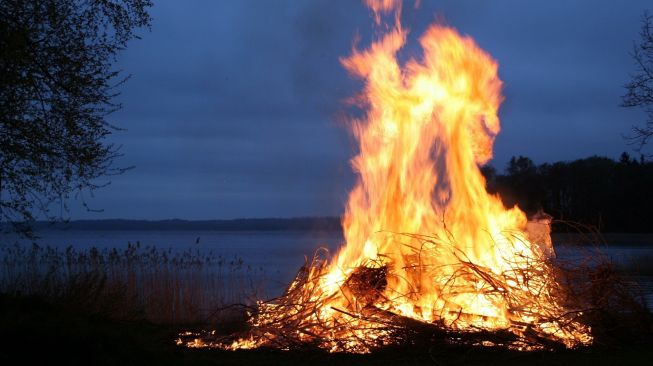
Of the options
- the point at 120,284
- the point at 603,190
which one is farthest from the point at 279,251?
the point at 120,284

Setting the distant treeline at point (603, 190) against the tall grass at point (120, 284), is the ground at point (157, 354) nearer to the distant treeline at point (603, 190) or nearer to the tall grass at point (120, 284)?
the tall grass at point (120, 284)

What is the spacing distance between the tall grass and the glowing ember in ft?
8.54

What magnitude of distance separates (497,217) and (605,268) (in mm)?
1716

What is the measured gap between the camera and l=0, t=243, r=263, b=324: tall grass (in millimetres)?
11719

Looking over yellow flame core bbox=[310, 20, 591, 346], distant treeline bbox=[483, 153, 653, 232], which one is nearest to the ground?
yellow flame core bbox=[310, 20, 591, 346]

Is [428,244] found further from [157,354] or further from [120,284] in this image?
[120,284]

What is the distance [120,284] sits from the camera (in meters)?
Answer: 12.7

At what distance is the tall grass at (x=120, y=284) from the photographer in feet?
38.4

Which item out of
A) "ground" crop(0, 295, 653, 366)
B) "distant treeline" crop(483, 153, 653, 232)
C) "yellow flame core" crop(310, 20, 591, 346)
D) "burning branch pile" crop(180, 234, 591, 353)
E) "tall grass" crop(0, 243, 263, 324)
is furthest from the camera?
"distant treeline" crop(483, 153, 653, 232)

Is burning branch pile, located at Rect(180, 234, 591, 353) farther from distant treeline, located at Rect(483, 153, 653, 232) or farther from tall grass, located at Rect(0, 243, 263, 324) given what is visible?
distant treeline, located at Rect(483, 153, 653, 232)

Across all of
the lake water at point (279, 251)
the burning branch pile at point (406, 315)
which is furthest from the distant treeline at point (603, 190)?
the burning branch pile at point (406, 315)

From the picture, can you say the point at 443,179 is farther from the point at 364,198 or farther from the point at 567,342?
the point at 567,342

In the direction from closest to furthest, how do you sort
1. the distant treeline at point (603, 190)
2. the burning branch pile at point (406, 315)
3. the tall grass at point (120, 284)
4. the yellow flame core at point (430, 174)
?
the burning branch pile at point (406, 315), the yellow flame core at point (430, 174), the tall grass at point (120, 284), the distant treeline at point (603, 190)

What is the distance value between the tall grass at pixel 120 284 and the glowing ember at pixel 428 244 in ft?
8.54
